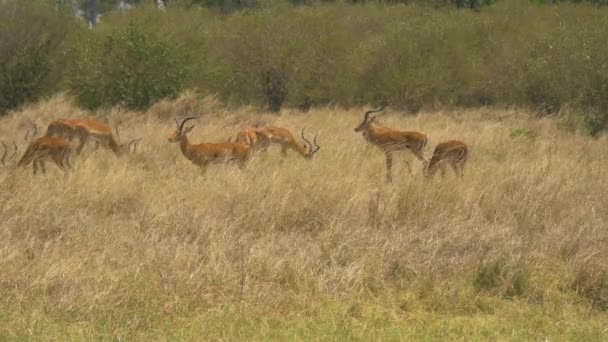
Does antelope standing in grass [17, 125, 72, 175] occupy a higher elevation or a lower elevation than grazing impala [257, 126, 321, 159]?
higher

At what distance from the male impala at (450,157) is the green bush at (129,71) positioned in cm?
1066

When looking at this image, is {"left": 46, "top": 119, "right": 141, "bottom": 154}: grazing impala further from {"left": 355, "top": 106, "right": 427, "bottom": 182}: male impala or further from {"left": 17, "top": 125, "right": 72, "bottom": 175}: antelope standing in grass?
{"left": 355, "top": 106, "right": 427, "bottom": 182}: male impala

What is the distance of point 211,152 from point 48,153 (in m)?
2.02

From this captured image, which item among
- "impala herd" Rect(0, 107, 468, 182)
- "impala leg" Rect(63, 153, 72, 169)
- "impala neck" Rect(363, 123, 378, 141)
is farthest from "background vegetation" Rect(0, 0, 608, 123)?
"impala leg" Rect(63, 153, 72, 169)

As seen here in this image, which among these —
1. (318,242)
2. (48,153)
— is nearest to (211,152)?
(48,153)

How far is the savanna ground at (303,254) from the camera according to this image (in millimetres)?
5012

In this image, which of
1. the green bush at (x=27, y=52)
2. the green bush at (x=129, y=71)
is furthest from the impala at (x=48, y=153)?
the green bush at (x=27, y=52)

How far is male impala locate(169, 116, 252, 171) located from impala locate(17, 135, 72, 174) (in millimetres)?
1443

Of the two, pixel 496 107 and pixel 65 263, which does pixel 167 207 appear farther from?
pixel 496 107

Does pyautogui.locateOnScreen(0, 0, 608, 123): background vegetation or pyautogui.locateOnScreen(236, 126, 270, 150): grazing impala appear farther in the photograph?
pyautogui.locateOnScreen(0, 0, 608, 123): background vegetation

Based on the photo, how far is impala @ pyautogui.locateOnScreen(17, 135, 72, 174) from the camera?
9516mm

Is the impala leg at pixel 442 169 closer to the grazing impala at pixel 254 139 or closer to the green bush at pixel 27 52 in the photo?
the grazing impala at pixel 254 139

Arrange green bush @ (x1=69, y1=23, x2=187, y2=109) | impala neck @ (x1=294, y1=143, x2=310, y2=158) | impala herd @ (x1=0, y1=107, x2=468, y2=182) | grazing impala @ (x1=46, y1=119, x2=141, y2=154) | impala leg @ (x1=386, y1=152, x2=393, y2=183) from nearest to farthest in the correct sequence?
1. impala leg @ (x1=386, y1=152, x2=393, y2=183)
2. impala herd @ (x1=0, y1=107, x2=468, y2=182)
3. grazing impala @ (x1=46, y1=119, x2=141, y2=154)
4. impala neck @ (x1=294, y1=143, x2=310, y2=158)
5. green bush @ (x1=69, y1=23, x2=187, y2=109)

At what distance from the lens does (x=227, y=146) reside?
10.4 m
